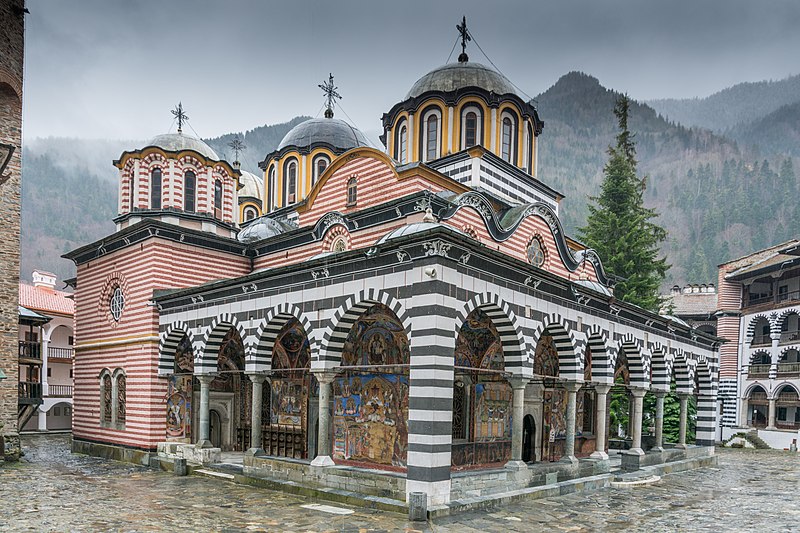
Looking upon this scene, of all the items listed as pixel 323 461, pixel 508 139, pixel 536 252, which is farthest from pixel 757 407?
pixel 323 461

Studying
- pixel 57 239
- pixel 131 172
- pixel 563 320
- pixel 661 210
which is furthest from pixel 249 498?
pixel 661 210

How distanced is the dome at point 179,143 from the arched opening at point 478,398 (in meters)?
10.6

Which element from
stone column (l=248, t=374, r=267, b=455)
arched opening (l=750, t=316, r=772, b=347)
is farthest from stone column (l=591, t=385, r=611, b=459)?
arched opening (l=750, t=316, r=772, b=347)

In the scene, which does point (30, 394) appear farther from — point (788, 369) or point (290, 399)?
point (788, 369)

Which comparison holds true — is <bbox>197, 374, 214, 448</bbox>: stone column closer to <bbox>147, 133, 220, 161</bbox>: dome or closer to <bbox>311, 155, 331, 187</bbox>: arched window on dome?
<bbox>147, 133, 220, 161</bbox>: dome

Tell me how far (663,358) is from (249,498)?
11778 mm

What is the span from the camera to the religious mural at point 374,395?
13578mm

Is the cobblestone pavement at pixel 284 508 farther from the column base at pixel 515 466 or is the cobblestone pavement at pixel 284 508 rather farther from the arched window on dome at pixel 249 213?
the arched window on dome at pixel 249 213

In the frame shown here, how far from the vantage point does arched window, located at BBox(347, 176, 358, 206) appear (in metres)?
16.9

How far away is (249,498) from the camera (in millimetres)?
11828

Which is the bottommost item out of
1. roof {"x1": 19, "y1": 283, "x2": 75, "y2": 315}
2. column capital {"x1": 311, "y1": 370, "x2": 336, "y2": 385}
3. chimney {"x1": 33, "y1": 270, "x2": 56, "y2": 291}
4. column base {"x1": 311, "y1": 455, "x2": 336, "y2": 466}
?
column base {"x1": 311, "y1": 455, "x2": 336, "y2": 466}

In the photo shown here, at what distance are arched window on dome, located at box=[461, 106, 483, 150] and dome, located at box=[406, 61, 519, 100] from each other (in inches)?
30.5

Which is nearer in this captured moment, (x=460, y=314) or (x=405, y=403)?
(x=460, y=314)

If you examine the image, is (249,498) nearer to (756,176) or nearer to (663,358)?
(663,358)
